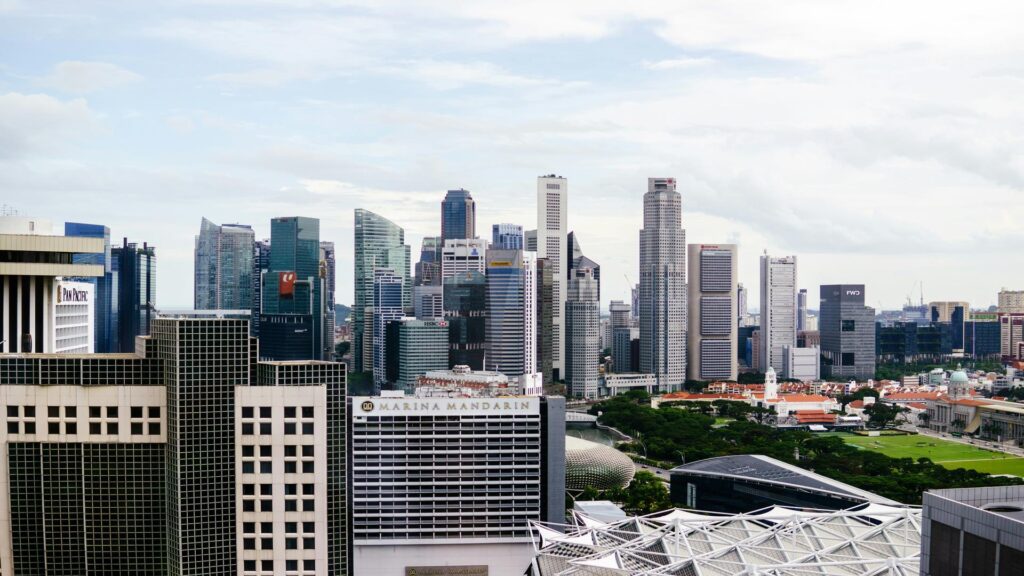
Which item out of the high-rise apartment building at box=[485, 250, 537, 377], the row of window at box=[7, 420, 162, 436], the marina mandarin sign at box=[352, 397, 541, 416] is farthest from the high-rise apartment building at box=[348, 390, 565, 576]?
the high-rise apartment building at box=[485, 250, 537, 377]

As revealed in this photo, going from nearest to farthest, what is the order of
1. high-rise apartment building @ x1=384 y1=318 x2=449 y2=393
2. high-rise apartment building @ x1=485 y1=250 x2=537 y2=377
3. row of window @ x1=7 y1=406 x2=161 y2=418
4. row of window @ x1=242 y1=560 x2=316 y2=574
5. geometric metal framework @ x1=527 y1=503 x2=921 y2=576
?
geometric metal framework @ x1=527 y1=503 x2=921 y2=576, row of window @ x1=7 y1=406 x2=161 y2=418, row of window @ x1=242 y1=560 x2=316 y2=574, high-rise apartment building @ x1=384 y1=318 x2=449 y2=393, high-rise apartment building @ x1=485 y1=250 x2=537 y2=377

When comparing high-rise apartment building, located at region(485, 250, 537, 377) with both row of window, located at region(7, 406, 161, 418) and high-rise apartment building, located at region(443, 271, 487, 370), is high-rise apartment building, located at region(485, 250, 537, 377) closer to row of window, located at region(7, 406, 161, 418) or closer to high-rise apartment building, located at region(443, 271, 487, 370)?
high-rise apartment building, located at region(443, 271, 487, 370)

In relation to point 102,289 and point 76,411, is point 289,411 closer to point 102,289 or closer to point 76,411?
point 76,411

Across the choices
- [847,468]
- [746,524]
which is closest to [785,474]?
[847,468]

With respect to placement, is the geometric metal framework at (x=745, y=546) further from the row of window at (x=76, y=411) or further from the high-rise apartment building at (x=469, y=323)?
the high-rise apartment building at (x=469, y=323)

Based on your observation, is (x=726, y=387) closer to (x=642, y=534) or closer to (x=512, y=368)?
(x=512, y=368)

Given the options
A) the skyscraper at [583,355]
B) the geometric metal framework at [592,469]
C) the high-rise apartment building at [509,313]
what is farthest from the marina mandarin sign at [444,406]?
the skyscraper at [583,355]
